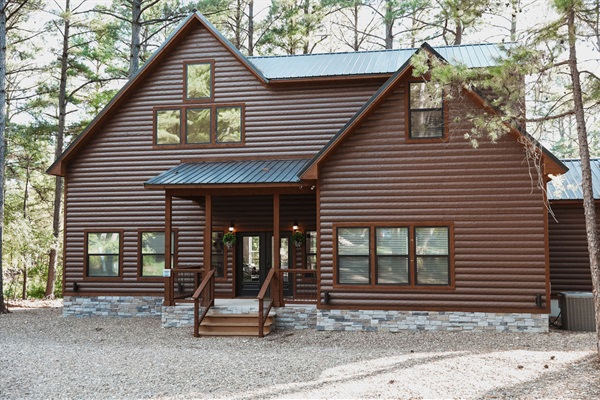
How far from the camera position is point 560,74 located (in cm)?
873

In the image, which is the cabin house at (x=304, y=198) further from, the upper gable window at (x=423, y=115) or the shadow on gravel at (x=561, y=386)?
the shadow on gravel at (x=561, y=386)

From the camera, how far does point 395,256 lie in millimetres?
11898

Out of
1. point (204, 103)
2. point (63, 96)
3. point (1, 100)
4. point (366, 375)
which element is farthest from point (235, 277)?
point (63, 96)

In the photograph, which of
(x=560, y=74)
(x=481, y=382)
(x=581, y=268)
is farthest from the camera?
(x=581, y=268)

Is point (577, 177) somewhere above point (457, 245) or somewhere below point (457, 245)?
above

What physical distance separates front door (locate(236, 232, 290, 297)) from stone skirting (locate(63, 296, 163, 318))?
7.47 ft

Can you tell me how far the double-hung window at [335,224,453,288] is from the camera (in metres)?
11.7

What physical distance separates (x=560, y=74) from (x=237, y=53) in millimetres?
8616

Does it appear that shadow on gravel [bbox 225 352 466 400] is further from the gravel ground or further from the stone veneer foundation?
the stone veneer foundation

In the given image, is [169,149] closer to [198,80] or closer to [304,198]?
[198,80]

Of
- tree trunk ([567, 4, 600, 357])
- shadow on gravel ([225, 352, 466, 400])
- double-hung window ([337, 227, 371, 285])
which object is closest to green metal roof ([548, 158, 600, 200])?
tree trunk ([567, 4, 600, 357])

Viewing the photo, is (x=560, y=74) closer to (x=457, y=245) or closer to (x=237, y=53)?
(x=457, y=245)

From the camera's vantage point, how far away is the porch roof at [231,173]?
12523 millimetres

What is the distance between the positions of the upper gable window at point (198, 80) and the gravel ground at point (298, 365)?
645 centimetres
